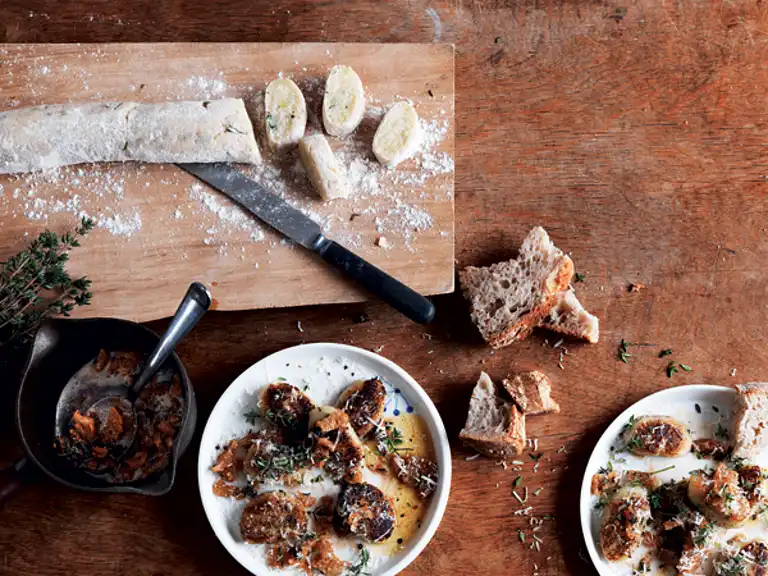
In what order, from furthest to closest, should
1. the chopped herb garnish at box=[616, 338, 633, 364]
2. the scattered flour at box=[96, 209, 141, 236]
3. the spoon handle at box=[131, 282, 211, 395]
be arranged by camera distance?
the chopped herb garnish at box=[616, 338, 633, 364] → the scattered flour at box=[96, 209, 141, 236] → the spoon handle at box=[131, 282, 211, 395]

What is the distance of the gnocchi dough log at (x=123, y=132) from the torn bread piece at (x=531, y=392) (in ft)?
4.16

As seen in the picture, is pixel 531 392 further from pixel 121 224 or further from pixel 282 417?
pixel 121 224

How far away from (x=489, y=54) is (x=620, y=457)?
5.30 feet

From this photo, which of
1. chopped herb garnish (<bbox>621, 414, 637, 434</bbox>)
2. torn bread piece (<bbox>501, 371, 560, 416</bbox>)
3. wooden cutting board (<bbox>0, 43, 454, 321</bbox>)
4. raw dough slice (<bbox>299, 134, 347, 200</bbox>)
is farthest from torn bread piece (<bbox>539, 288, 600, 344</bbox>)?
raw dough slice (<bbox>299, 134, 347, 200</bbox>)

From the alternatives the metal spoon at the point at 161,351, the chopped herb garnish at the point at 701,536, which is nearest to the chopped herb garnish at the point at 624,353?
the chopped herb garnish at the point at 701,536

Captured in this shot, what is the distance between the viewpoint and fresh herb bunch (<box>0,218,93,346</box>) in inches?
94.8

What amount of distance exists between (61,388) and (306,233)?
991mm

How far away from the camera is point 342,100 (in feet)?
8.50

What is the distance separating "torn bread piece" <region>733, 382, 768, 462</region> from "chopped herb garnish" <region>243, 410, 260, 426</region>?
1750mm

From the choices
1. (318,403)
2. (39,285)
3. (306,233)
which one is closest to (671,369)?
(318,403)

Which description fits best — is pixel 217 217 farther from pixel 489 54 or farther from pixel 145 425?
pixel 489 54

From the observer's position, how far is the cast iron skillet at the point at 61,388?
232 centimetres

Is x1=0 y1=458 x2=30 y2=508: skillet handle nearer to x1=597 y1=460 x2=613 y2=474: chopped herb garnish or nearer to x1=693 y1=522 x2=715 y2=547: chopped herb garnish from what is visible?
x1=597 y1=460 x2=613 y2=474: chopped herb garnish

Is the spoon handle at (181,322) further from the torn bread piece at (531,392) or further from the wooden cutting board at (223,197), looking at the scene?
the torn bread piece at (531,392)
